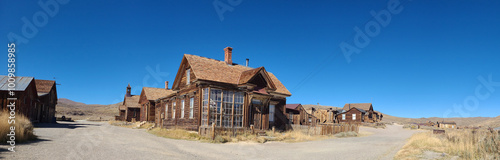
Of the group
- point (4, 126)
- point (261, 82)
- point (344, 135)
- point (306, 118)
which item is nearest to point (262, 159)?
point (4, 126)

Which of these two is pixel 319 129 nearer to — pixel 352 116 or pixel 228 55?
pixel 228 55

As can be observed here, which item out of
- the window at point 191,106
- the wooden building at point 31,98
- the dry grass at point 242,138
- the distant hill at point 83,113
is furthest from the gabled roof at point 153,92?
the distant hill at point 83,113

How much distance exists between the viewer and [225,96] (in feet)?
65.1

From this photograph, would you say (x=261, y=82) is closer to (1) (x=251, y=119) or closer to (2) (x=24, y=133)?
(1) (x=251, y=119)

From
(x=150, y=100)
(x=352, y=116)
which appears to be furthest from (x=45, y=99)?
(x=352, y=116)

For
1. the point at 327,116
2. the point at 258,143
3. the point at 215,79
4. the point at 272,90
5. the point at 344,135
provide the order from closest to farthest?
the point at 258,143, the point at 215,79, the point at 272,90, the point at 344,135, the point at 327,116

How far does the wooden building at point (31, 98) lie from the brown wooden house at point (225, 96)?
9938 millimetres

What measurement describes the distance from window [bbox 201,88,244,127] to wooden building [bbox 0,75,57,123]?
992 cm

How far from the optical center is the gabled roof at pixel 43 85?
3438 cm

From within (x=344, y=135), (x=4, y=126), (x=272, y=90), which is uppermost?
(x=272, y=90)

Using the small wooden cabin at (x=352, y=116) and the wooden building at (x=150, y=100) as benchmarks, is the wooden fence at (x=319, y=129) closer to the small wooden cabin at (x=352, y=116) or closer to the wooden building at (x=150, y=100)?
the wooden building at (x=150, y=100)

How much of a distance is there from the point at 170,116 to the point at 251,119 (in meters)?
8.54

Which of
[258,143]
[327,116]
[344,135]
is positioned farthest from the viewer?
[327,116]

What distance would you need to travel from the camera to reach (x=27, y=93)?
24.7m
